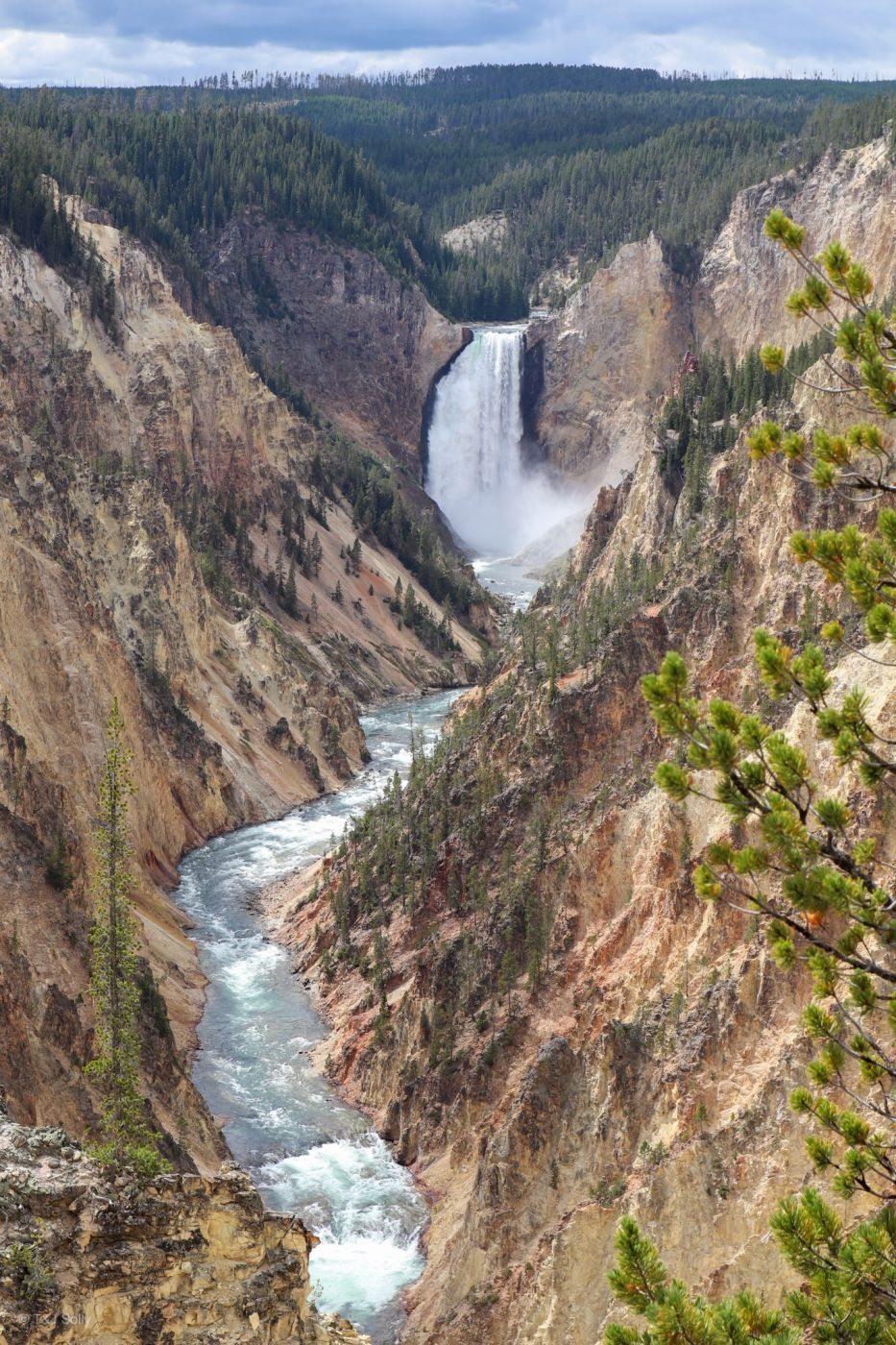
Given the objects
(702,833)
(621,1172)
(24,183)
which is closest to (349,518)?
(24,183)

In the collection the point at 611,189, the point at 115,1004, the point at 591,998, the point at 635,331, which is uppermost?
the point at 611,189

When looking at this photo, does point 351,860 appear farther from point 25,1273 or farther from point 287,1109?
point 25,1273

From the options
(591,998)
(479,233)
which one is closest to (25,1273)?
(591,998)

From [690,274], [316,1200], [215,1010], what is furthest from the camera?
[690,274]

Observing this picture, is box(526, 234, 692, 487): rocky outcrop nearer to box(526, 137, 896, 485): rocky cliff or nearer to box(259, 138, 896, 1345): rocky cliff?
box(526, 137, 896, 485): rocky cliff

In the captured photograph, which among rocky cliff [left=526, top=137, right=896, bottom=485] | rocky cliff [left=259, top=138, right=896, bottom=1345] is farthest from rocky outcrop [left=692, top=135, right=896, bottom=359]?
rocky cliff [left=259, top=138, right=896, bottom=1345]

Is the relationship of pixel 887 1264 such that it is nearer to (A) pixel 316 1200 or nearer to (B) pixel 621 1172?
(B) pixel 621 1172

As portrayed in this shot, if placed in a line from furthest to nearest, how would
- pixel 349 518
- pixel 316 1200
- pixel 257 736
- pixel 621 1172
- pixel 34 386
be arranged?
pixel 349 518 < pixel 34 386 < pixel 257 736 < pixel 316 1200 < pixel 621 1172

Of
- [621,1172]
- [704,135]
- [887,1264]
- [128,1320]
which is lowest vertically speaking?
[621,1172]
